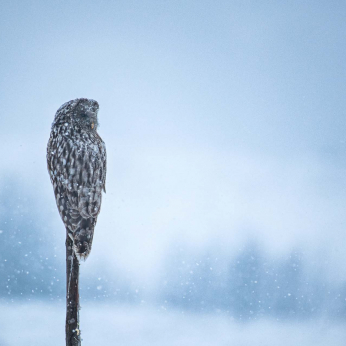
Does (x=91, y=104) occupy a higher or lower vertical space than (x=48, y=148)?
higher

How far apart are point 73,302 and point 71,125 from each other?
1.29 metres

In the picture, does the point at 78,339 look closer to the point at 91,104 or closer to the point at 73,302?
the point at 73,302

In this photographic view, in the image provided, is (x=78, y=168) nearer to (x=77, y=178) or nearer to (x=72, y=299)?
(x=77, y=178)

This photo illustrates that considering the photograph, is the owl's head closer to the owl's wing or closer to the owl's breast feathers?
the owl's breast feathers

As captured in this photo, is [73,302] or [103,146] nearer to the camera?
A: [73,302]

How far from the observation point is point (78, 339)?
2.73m

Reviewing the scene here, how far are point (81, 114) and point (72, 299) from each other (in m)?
1.35

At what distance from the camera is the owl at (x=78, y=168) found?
2.74 meters

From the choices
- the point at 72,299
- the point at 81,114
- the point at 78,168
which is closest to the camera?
the point at 72,299

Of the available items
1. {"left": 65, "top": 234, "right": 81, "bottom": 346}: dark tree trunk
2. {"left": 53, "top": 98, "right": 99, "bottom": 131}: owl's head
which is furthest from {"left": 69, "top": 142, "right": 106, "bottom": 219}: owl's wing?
{"left": 65, "top": 234, "right": 81, "bottom": 346}: dark tree trunk

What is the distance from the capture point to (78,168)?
9.14 ft

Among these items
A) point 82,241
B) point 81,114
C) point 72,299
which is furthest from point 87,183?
point 72,299

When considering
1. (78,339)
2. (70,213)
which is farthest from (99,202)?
(78,339)

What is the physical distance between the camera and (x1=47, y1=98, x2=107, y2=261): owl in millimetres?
2742
